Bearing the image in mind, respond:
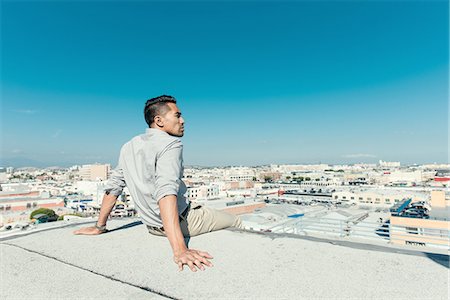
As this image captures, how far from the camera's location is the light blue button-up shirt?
1118 mm

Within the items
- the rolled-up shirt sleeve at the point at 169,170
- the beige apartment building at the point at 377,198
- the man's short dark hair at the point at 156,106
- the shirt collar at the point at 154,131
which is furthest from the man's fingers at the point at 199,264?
the beige apartment building at the point at 377,198

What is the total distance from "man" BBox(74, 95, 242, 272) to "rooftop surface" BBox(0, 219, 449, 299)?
8cm

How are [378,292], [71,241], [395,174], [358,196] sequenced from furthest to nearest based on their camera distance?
[395,174] → [358,196] → [71,241] → [378,292]

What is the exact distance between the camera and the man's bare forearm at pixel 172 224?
1.04m

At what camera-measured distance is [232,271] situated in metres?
0.97

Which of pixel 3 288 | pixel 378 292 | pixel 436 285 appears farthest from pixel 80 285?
pixel 436 285

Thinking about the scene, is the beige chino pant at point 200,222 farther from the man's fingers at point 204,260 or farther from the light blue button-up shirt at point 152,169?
the man's fingers at point 204,260

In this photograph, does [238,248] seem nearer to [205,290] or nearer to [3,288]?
[205,290]

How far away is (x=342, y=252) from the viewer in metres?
1.12

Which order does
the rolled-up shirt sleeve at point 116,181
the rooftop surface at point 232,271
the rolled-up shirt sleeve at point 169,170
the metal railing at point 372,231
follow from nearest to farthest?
the rooftop surface at point 232,271 < the rolled-up shirt sleeve at point 169,170 < the rolled-up shirt sleeve at point 116,181 < the metal railing at point 372,231

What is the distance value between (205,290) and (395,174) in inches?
2246

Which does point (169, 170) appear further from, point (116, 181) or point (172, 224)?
point (116, 181)

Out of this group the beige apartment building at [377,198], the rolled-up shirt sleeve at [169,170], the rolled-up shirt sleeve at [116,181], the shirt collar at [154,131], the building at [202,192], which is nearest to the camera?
the rolled-up shirt sleeve at [169,170]

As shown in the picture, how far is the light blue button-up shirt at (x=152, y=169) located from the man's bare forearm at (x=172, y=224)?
0.10 ft
